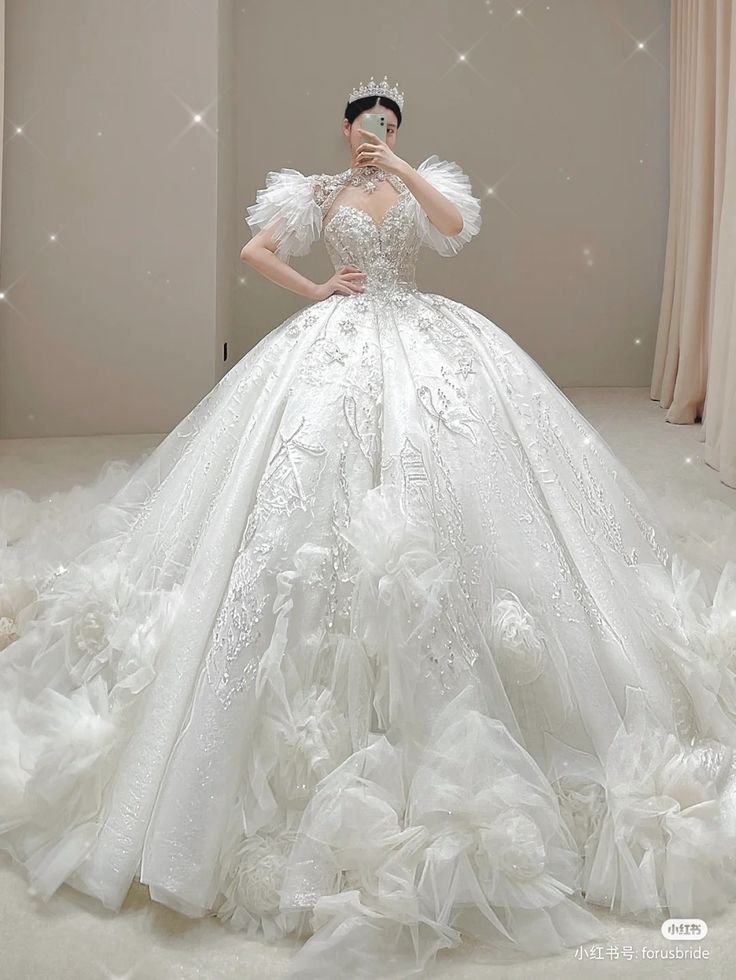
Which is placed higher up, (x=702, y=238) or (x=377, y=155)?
(x=702, y=238)

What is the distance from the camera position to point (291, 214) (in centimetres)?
235

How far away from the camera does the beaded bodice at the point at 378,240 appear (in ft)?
7.54

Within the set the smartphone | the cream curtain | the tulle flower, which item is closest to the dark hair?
the smartphone

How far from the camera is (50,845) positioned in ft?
5.11

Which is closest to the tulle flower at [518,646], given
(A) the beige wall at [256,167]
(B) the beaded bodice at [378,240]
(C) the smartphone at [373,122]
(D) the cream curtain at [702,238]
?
(B) the beaded bodice at [378,240]

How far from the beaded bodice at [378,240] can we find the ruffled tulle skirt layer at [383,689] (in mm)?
219

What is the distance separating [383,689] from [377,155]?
124 centimetres

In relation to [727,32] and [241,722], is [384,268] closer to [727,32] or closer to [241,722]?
[241,722]

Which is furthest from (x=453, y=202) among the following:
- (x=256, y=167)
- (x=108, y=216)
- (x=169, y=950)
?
(x=256, y=167)

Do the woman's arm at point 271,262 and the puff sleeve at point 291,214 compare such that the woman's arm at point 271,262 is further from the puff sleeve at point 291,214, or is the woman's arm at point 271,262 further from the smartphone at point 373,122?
the smartphone at point 373,122

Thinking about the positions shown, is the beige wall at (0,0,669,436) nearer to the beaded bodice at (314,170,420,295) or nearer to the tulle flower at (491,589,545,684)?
the beaded bodice at (314,170,420,295)

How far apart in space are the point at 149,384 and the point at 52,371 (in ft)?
1.44

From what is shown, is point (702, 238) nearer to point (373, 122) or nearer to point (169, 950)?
point (373, 122)

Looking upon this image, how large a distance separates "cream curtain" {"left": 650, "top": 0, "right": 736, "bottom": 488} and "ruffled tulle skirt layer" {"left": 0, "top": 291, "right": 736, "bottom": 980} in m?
2.18
